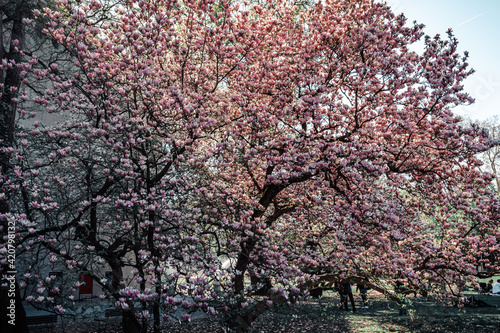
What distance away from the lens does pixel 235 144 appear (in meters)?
8.22

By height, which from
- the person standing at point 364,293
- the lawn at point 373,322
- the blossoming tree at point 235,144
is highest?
the blossoming tree at point 235,144

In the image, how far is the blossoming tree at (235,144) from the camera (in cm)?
672

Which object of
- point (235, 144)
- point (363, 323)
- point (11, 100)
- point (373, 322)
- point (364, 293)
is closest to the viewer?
point (235, 144)

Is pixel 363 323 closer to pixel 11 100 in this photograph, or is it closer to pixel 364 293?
pixel 364 293

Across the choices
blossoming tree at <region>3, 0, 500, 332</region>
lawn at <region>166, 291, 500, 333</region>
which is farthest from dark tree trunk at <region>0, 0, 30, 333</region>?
lawn at <region>166, 291, 500, 333</region>

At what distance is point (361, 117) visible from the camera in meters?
8.77

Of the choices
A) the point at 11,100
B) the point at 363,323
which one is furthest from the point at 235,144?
the point at 363,323

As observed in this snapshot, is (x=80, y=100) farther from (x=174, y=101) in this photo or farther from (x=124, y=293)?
(x=124, y=293)

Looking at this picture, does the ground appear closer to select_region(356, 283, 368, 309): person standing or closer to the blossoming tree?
select_region(356, 283, 368, 309): person standing

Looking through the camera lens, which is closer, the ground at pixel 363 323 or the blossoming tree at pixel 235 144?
the blossoming tree at pixel 235 144

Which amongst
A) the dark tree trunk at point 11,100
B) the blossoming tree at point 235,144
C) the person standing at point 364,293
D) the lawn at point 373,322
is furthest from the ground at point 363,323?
the blossoming tree at point 235,144

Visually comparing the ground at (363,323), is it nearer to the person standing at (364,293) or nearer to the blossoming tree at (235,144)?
the person standing at (364,293)

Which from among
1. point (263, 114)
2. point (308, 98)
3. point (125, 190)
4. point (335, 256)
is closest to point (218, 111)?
point (263, 114)

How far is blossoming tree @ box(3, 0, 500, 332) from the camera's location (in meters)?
6.72
